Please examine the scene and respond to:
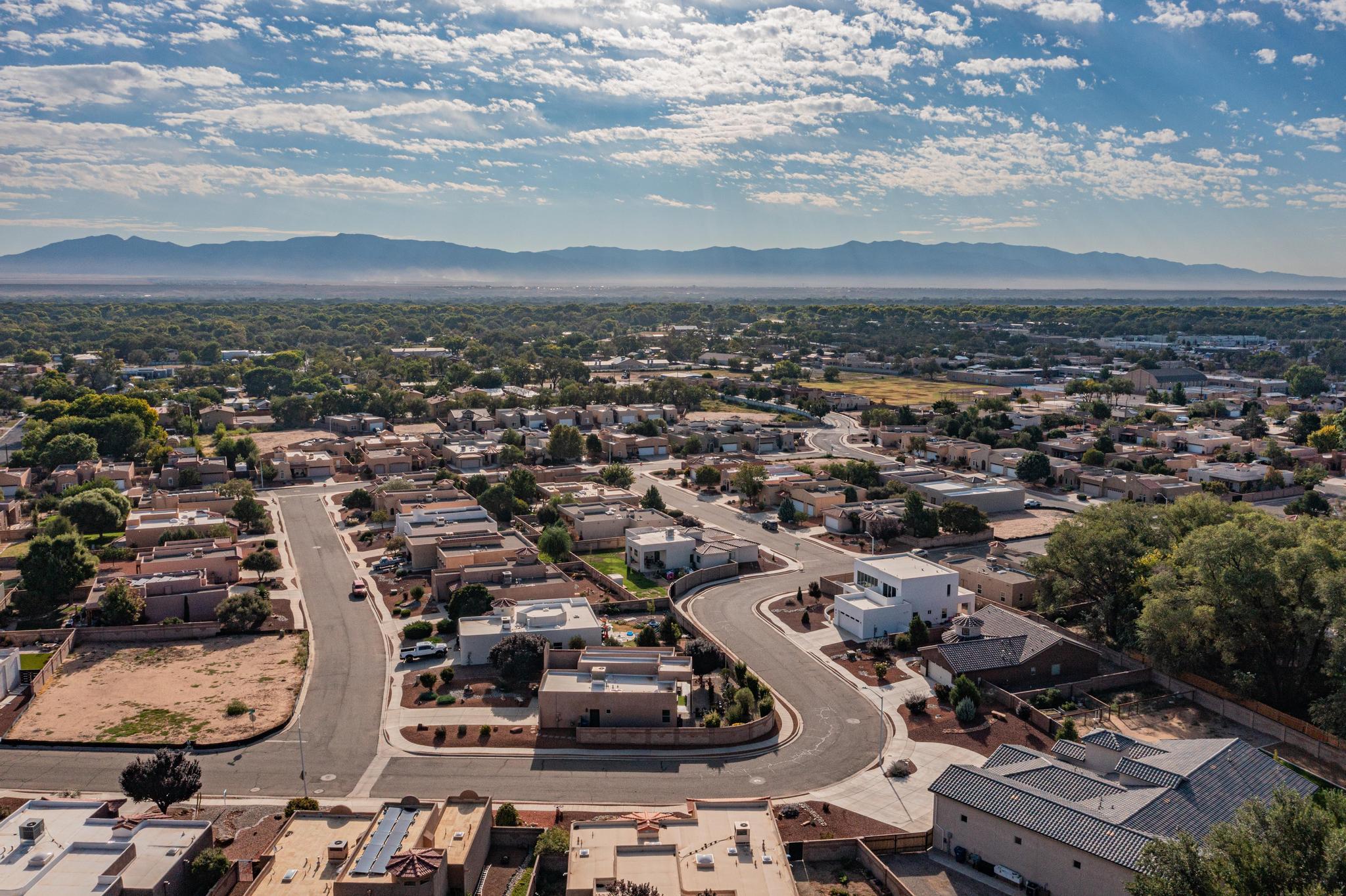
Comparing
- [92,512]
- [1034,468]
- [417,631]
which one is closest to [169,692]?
[417,631]

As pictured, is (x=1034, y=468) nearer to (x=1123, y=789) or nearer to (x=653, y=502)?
(x=653, y=502)

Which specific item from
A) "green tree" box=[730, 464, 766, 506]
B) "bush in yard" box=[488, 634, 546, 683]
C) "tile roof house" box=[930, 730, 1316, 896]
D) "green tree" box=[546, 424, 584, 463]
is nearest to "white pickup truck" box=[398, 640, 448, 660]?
"bush in yard" box=[488, 634, 546, 683]

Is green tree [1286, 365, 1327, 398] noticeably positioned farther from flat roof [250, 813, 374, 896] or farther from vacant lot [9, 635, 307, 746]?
flat roof [250, 813, 374, 896]

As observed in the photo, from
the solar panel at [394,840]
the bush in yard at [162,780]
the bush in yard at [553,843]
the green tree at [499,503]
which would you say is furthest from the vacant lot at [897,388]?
the bush in yard at [162,780]

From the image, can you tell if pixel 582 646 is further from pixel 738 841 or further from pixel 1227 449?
pixel 1227 449

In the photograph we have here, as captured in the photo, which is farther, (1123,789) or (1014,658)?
(1014,658)

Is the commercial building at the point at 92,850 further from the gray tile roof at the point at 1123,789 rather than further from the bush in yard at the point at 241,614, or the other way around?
the gray tile roof at the point at 1123,789
